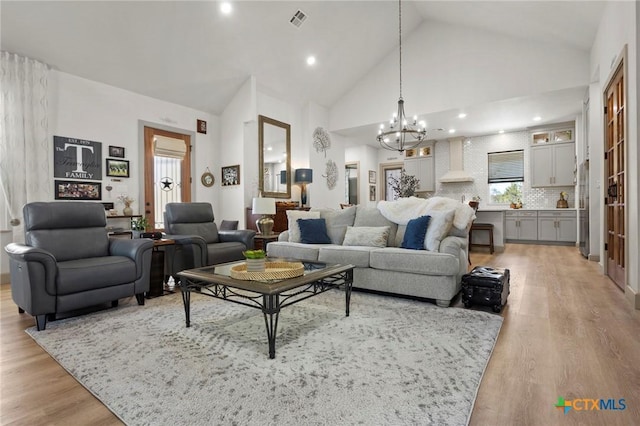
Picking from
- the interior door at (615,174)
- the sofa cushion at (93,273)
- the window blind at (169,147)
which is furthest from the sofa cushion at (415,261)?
the window blind at (169,147)

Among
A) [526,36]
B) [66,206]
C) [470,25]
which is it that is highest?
[470,25]

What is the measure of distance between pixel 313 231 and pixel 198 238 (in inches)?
55.7

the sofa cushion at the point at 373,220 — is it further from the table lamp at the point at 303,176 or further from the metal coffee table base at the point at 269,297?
the table lamp at the point at 303,176

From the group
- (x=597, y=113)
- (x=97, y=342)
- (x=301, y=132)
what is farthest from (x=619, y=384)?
(x=301, y=132)

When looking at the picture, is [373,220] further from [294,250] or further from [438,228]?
[294,250]

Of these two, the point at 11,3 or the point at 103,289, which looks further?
the point at 11,3

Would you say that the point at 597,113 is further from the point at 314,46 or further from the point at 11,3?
the point at 11,3

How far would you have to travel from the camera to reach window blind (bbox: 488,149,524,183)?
852 cm

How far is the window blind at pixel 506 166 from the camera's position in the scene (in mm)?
8516

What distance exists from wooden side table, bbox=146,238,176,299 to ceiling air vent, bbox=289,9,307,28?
13.9 feet

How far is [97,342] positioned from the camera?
7.52 ft

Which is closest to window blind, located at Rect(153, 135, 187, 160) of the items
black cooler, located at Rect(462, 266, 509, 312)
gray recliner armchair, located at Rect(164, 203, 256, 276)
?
gray recliner armchair, located at Rect(164, 203, 256, 276)

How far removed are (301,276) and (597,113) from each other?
225 inches

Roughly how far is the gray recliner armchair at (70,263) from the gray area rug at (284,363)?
0.68 ft
